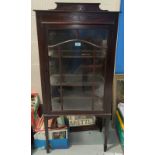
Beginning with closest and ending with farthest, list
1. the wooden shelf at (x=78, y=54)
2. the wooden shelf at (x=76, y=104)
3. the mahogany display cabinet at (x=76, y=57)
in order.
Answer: the mahogany display cabinet at (x=76, y=57) → the wooden shelf at (x=78, y=54) → the wooden shelf at (x=76, y=104)

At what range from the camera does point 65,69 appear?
5.12 feet

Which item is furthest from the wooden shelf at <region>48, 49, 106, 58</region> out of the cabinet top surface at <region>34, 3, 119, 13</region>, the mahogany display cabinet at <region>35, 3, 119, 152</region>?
the cabinet top surface at <region>34, 3, 119, 13</region>

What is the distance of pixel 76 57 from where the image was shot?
→ 5.01ft

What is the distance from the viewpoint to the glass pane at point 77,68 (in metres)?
1.45

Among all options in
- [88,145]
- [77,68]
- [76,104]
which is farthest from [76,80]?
[88,145]

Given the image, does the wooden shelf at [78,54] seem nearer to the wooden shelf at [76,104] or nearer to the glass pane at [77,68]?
the glass pane at [77,68]

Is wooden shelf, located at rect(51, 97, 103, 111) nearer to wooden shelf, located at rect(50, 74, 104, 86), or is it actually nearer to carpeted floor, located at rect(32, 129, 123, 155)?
wooden shelf, located at rect(50, 74, 104, 86)

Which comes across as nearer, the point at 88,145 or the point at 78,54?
the point at 78,54

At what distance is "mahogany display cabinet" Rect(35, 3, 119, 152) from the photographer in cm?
138

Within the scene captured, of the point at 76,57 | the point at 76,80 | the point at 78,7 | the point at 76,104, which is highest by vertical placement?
the point at 78,7

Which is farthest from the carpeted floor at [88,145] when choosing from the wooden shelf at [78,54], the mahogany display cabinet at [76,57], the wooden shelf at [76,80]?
the wooden shelf at [78,54]

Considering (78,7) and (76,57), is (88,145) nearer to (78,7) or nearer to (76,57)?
(76,57)

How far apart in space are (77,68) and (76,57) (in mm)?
93
